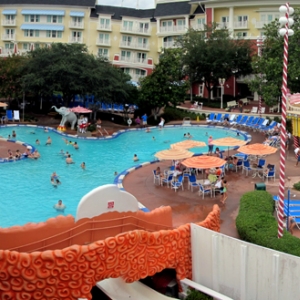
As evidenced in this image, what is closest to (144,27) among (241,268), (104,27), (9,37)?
(104,27)

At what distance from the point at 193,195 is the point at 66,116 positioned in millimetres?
19950

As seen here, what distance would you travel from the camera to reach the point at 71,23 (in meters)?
61.3

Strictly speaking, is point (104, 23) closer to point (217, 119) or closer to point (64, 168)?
point (217, 119)

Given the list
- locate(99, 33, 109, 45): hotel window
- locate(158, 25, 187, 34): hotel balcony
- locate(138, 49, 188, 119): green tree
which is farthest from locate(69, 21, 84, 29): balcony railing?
locate(138, 49, 188, 119): green tree

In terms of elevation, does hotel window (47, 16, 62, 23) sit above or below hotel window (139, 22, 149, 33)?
above

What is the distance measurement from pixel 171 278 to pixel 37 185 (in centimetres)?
1285

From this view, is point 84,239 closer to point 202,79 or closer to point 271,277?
point 271,277

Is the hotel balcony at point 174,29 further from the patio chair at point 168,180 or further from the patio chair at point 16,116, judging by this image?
the patio chair at point 168,180

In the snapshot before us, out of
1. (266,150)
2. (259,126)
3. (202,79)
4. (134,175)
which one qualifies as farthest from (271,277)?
(202,79)

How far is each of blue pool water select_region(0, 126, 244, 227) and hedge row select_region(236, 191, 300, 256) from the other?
7662 millimetres

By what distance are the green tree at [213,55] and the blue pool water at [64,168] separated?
876 cm

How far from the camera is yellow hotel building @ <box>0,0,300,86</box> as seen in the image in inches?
2359

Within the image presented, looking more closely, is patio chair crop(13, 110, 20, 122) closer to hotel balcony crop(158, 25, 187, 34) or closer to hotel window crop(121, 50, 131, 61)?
hotel window crop(121, 50, 131, 61)

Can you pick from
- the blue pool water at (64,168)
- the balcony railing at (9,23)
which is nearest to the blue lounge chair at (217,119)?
the blue pool water at (64,168)
